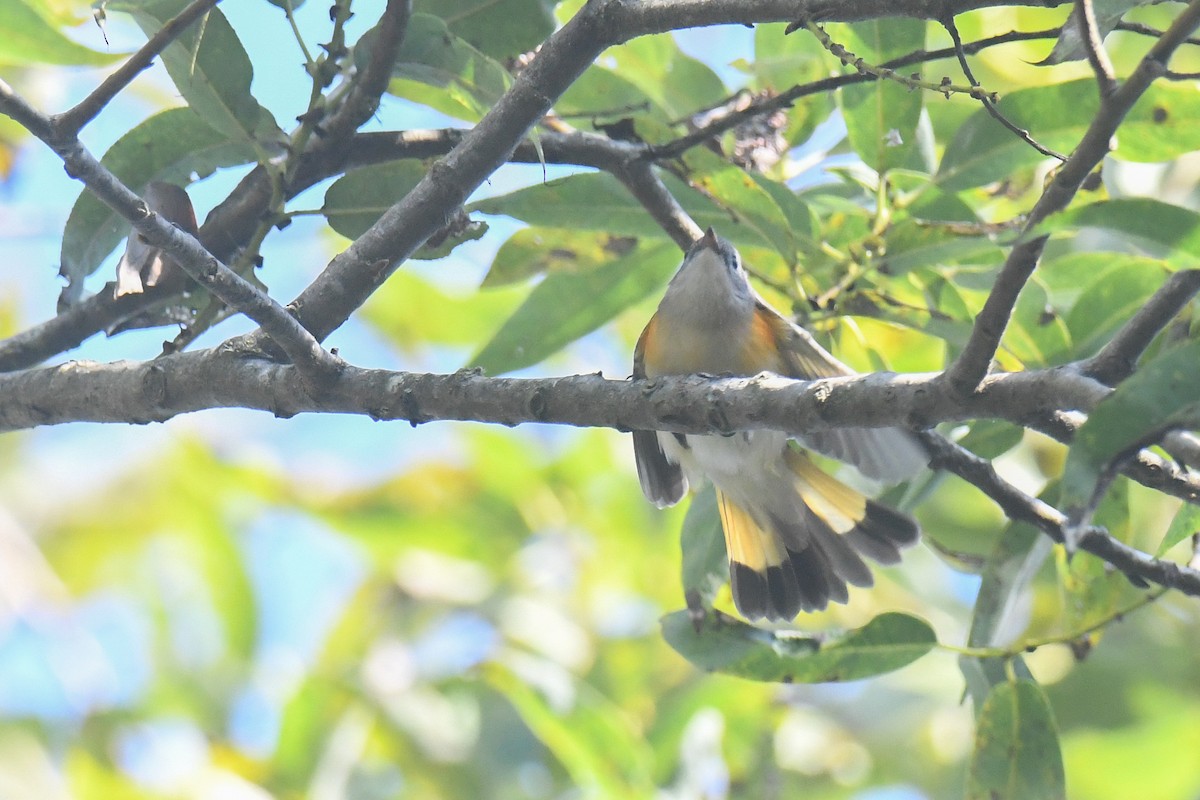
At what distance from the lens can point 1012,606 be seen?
2438 mm

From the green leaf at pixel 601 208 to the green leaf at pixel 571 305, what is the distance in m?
0.26

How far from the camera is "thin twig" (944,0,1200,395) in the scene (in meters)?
1.25

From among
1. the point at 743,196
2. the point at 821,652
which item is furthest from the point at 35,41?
the point at 821,652

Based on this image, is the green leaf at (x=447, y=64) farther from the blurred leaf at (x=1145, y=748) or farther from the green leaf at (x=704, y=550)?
the blurred leaf at (x=1145, y=748)

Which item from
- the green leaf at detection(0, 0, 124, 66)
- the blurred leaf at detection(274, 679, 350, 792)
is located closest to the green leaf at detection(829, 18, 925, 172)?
the green leaf at detection(0, 0, 124, 66)

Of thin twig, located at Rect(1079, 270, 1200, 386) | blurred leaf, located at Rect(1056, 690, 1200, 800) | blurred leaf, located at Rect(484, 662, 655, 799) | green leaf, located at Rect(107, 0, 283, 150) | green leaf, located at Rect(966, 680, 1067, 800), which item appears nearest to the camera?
thin twig, located at Rect(1079, 270, 1200, 386)

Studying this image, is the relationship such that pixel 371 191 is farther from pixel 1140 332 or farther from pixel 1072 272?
pixel 1072 272

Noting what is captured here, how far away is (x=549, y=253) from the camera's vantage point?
2.85 meters

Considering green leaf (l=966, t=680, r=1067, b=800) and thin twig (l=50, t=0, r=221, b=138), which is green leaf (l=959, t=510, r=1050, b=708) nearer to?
green leaf (l=966, t=680, r=1067, b=800)

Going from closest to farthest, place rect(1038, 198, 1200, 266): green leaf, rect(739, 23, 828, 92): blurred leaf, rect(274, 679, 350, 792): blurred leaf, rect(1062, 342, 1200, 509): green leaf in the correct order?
rect(1062, 342, 1200, 509): green leaf → rect(1038, 198, 1200, 266): green leaf → rect(739, 23, 828, 92): blurred leaf → rect(274, 679, 350, 792): blurred leaf

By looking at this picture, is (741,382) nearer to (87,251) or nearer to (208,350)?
(208,350)

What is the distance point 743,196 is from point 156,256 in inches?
46.9

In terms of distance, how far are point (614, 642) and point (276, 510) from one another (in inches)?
60.7

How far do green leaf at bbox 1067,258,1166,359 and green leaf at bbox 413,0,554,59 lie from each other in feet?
4.39
